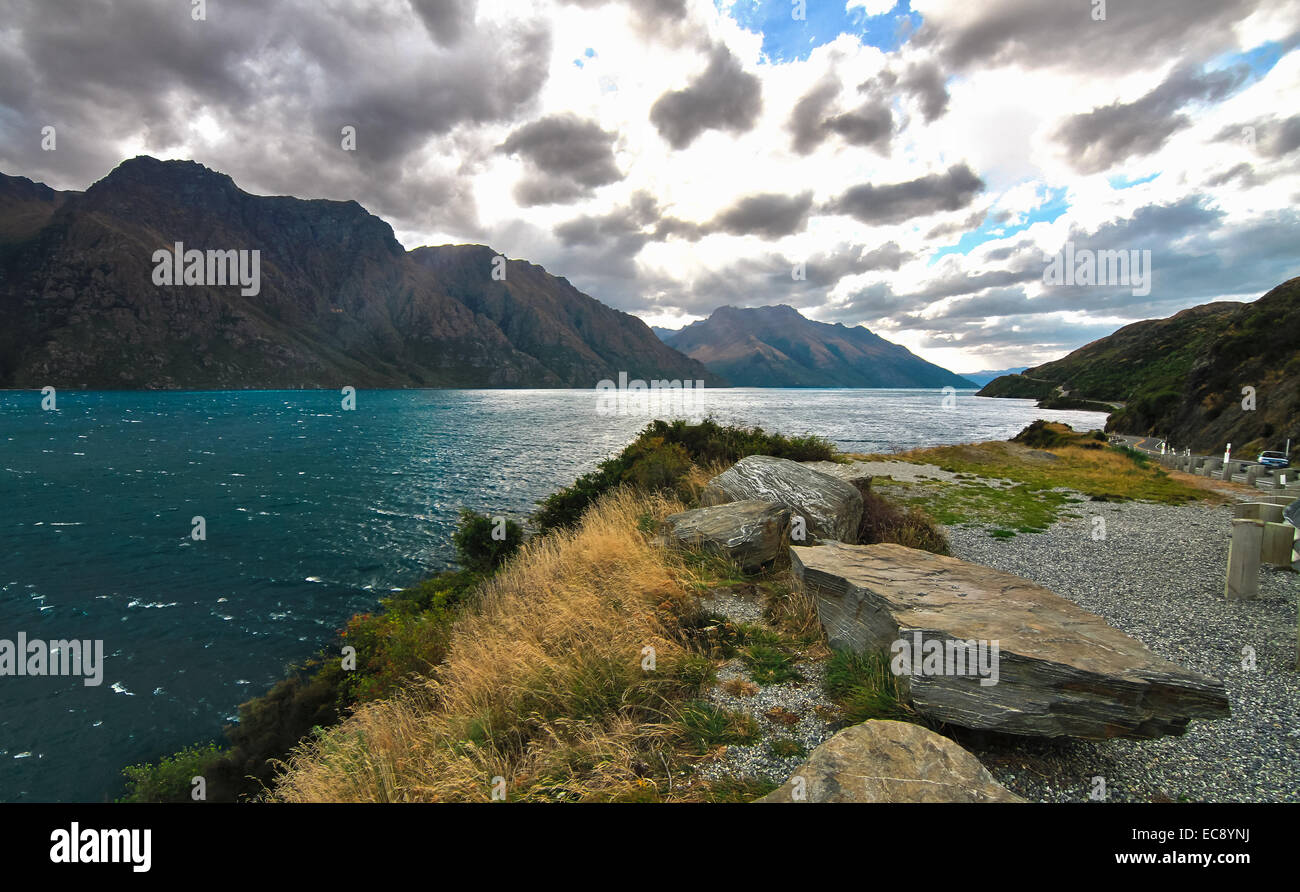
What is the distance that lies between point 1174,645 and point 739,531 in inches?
243

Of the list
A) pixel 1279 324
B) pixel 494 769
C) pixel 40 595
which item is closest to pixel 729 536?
pixel 494 769

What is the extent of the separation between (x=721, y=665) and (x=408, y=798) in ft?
11.3

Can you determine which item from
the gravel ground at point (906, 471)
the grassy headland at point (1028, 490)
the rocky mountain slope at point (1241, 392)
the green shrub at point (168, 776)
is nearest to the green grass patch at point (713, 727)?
the green shrub at point (168, 776)

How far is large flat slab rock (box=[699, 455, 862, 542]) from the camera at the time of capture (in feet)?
34.1

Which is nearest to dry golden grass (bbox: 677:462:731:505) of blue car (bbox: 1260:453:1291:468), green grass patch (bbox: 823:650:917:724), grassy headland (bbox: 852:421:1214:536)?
grassy headland (bbox: 852:421:1214:536)

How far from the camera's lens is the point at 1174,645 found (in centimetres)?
699

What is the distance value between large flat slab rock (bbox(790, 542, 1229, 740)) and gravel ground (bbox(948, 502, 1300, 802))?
42 cm

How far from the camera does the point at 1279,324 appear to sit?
44.8 meters

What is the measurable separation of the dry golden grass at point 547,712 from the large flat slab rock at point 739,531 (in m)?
0.75

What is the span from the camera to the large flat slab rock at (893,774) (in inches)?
136

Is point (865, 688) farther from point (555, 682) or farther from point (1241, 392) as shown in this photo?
point (1241, 392)

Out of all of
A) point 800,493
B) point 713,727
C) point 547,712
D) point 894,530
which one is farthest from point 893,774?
point 894,530

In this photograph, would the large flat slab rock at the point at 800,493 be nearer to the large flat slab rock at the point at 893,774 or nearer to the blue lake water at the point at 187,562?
the large flat slab rock at the point at 893,774
